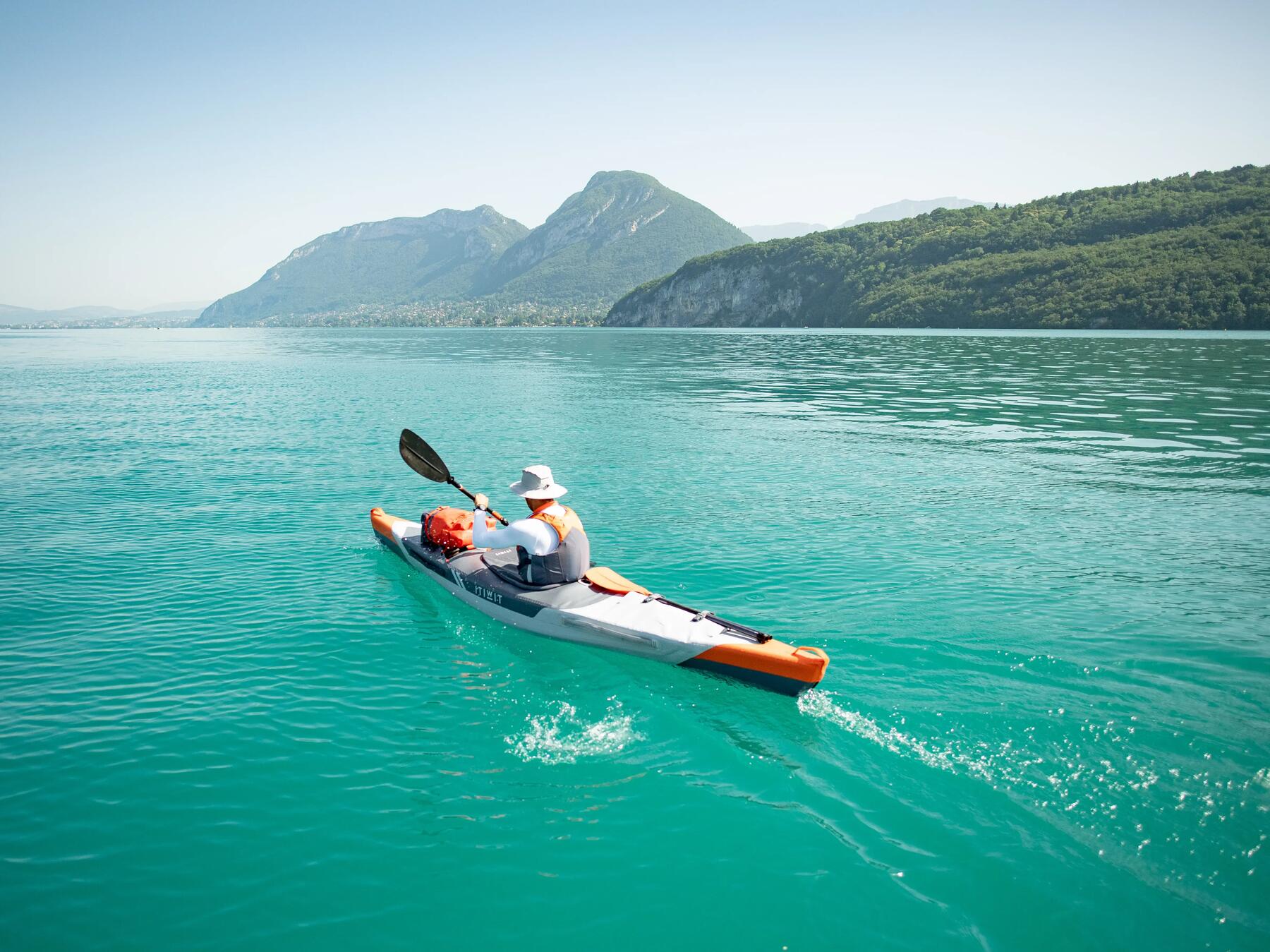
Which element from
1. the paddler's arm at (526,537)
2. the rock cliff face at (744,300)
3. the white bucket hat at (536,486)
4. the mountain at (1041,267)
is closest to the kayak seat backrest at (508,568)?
the paddler's arm at (526,537)

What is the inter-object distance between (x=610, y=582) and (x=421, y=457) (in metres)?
5.65

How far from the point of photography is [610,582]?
453 inches

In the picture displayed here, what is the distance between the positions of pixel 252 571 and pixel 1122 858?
45.8ft

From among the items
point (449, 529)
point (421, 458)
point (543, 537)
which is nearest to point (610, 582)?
point (543, 537)

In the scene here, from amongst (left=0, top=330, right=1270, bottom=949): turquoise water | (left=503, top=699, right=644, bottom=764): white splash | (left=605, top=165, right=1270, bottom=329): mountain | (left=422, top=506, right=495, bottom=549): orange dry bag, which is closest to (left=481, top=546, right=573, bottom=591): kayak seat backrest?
(left=422, top=506, right=495, bottom=549): orange dry bag

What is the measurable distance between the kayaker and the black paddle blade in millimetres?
3599

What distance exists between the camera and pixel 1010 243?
150 metres

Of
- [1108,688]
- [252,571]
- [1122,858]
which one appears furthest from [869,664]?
[252,571]

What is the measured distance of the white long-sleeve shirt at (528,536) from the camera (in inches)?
428

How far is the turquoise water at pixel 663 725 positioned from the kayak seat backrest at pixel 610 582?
0.97 m

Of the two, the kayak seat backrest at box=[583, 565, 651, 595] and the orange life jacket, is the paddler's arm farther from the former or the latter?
the kayak seat backrest at box=[583, 565, 651, 595]

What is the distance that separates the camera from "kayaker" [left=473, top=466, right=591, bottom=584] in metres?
10.8

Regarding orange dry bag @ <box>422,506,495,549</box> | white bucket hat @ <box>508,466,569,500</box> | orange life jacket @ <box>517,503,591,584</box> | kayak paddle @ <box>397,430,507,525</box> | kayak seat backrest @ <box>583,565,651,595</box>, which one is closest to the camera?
white bucket hat @ <box>508,466,569,500</box>

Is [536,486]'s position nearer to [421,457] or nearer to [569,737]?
[569,737]
